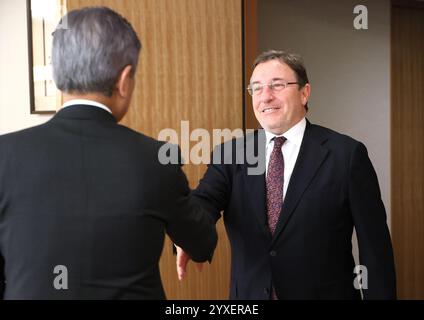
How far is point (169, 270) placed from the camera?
2586mm

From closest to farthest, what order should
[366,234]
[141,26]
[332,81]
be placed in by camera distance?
[366,234]
[141,26]
[332,81]

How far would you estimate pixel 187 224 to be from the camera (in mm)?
1190

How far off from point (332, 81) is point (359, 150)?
2018 millimetres

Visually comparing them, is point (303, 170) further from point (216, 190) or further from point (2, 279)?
point (2, 279)

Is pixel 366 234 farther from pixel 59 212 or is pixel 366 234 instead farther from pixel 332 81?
pixel 332 81

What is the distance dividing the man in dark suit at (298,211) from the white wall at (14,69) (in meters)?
1.38

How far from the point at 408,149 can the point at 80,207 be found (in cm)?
365

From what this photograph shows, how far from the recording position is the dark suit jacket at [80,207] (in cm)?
108

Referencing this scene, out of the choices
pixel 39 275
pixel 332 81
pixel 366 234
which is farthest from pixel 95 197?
pixel 332 81

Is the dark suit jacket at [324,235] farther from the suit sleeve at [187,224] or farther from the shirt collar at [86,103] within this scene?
the shirt collar at [86,103]
